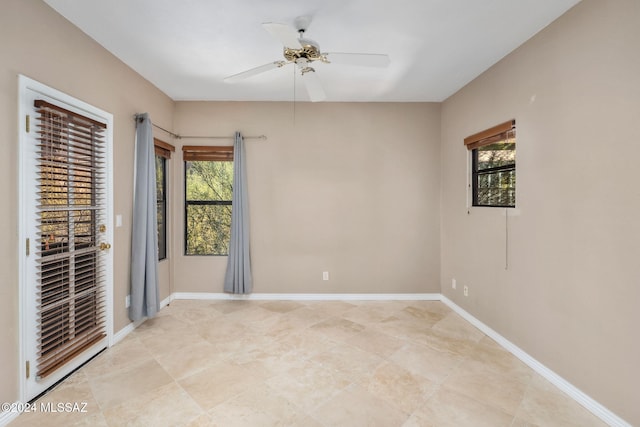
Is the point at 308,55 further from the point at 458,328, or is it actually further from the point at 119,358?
the point at 458,328

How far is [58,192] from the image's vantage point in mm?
2113

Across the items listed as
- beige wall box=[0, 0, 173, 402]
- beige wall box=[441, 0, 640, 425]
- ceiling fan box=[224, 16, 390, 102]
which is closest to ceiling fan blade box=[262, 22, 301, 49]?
ceiling fan box=[224, 16, 390, 102]

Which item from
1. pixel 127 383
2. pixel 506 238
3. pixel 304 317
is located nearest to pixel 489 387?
pixel 506 238

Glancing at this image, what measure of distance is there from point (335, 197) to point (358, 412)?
269cm

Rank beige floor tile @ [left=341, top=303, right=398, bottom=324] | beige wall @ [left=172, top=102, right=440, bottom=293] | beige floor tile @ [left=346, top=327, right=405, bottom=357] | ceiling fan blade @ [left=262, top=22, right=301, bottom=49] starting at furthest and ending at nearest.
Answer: beige wall @ [left=172, top=102, right=440, bottom=293] < beige floor tile @ [left=341, top=303, right=398, bottom=324] < beige floor tile @ [left=346, top=327, right=405, bottom=357] < ceiling fan blade @ [left=262, top=22, right=301, bottom=49]

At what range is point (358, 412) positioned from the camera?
187 cm

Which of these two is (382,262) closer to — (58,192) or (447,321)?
(447,321)

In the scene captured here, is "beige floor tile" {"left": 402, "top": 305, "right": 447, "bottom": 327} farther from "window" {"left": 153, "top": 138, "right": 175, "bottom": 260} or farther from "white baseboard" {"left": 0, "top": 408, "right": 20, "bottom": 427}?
"white baseboard" {"left": 0, "top": 408, "right": 20, "bottom": 427}

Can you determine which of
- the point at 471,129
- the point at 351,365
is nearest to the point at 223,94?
the point at 471,129

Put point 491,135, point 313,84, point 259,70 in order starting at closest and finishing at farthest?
point 259,70
point 313,84
point 491,135

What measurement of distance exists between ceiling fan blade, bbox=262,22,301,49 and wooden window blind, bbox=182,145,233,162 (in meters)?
2.34

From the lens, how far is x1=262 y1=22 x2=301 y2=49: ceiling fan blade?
1.67m

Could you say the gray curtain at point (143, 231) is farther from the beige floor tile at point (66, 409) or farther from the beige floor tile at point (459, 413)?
the beige floor tile at point (459, 413)

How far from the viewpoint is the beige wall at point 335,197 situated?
405cm
